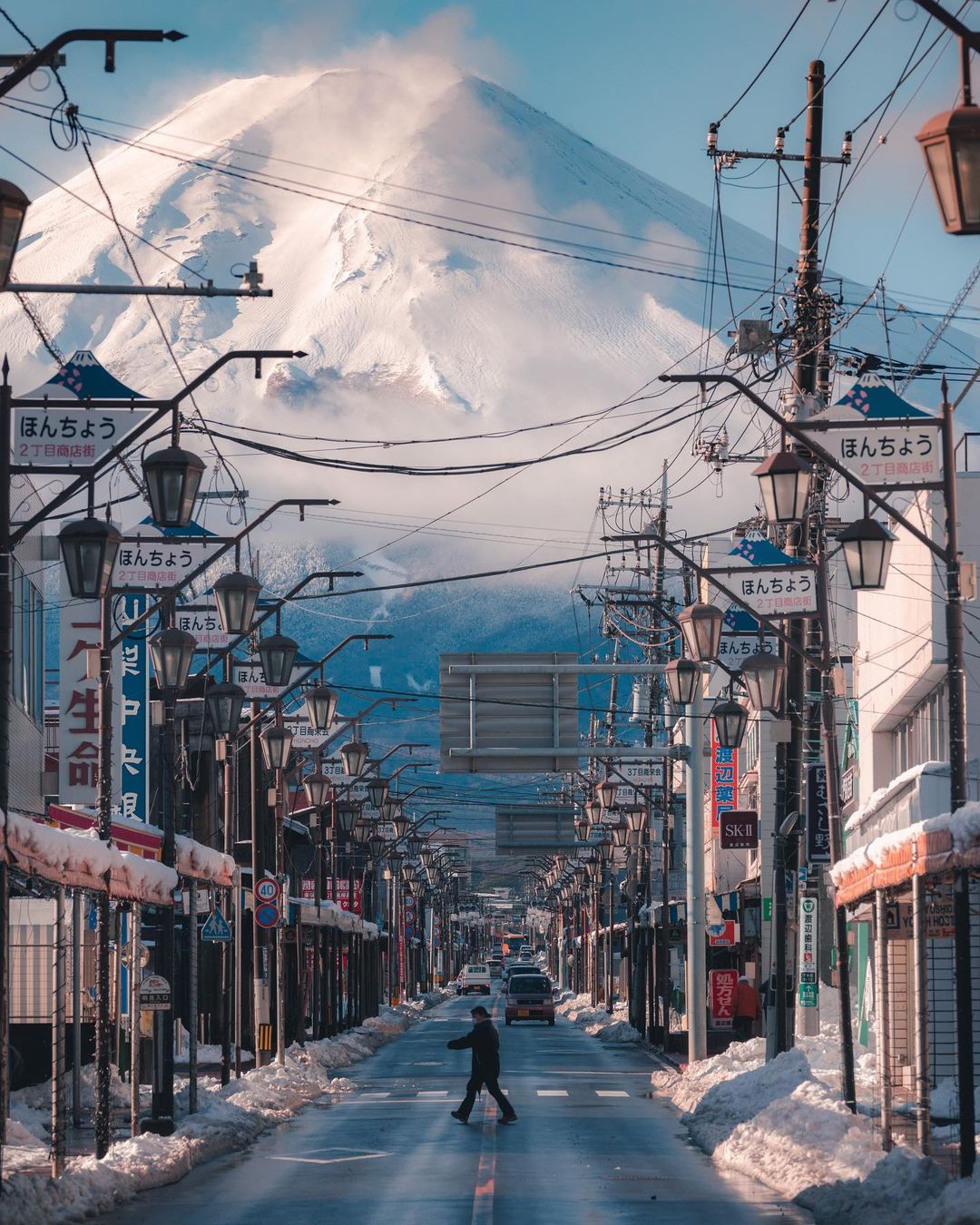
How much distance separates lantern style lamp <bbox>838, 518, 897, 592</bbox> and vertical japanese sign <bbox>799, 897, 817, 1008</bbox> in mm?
11101

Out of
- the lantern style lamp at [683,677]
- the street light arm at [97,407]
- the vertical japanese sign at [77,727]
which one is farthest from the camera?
the vertical japanese sign at [77,727]

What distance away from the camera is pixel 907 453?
71.9 feet

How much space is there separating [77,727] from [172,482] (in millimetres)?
18536

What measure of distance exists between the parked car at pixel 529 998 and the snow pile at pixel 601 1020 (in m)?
1.83

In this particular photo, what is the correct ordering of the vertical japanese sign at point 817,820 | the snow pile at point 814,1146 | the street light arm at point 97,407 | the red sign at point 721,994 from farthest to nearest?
the red sign at point 721,994, the vertical japanese sign at point 817,820, the street light arm at point 97,407, the snow pile at point 814,1146

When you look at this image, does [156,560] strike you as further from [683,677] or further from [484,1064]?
[683,677]

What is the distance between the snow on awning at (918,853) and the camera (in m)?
15.7

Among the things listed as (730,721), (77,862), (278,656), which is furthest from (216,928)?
(77,862)

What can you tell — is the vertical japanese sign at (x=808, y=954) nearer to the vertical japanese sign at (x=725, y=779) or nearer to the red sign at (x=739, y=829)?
the red sign at (x=739, y=829)

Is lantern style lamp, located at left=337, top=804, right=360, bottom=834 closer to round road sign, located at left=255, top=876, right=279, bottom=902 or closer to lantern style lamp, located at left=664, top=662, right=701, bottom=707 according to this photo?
round road sign, located at left=255, top=876, right=279, bottom=902

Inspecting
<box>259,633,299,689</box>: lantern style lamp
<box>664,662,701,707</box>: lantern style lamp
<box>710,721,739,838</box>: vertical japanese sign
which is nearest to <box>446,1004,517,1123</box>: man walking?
<box>259,633,299,689</box>: lantern style lamp

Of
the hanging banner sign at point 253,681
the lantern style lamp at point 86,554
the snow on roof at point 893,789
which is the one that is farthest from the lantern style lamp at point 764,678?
the lantern style lamp at point 86,554

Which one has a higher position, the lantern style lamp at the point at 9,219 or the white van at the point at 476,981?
the lantern style lamp at the point at 9,219

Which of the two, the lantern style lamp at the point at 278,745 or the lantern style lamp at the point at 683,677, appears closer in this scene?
the lantern style lamp at the point at 683,677
